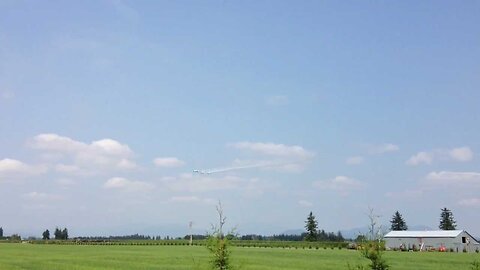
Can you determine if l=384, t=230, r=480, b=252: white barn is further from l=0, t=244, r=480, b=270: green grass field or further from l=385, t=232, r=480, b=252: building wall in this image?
l=0, t=244, r=480, b=270: green grass field

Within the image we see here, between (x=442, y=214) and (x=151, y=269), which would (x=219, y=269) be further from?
(x=442, y=214)

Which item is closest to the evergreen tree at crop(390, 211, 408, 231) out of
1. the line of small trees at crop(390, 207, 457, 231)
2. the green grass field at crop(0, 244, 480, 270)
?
the line of small trees at crop(390, 207, 457, 231)

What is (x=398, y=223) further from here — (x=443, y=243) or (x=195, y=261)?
(x=195, y=261)

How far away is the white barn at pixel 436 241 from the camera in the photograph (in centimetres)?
11331

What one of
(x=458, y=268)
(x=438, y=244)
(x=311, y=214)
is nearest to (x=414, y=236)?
(x=438, y=244)

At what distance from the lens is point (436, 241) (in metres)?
115

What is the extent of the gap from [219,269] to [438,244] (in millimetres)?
102922

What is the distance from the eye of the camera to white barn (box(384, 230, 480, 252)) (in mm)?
113312

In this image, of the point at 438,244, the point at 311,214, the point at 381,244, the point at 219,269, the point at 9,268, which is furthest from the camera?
the point at 311,214

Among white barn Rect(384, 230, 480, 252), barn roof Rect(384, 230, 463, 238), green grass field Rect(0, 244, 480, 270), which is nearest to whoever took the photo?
green grass field Rect(0, 244, 480, 270)

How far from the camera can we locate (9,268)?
4484 centimetres

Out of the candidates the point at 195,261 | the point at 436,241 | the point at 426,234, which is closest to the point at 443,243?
the point at 436,241

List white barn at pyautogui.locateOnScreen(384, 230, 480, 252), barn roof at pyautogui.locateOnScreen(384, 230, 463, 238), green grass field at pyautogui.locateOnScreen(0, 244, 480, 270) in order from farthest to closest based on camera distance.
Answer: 1. barn roof at pyautogui.locateOnScreen(384, 230, 463, 238)
2. white barn at pyautogui.locateOnScreen(384, 230, 480, 252)
3. green grass field at pyautogui.locateOnScreen(0, 244, 480, 270)

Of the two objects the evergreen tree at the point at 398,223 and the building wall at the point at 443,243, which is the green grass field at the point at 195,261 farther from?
the evergreen tree at the point at 398,223
